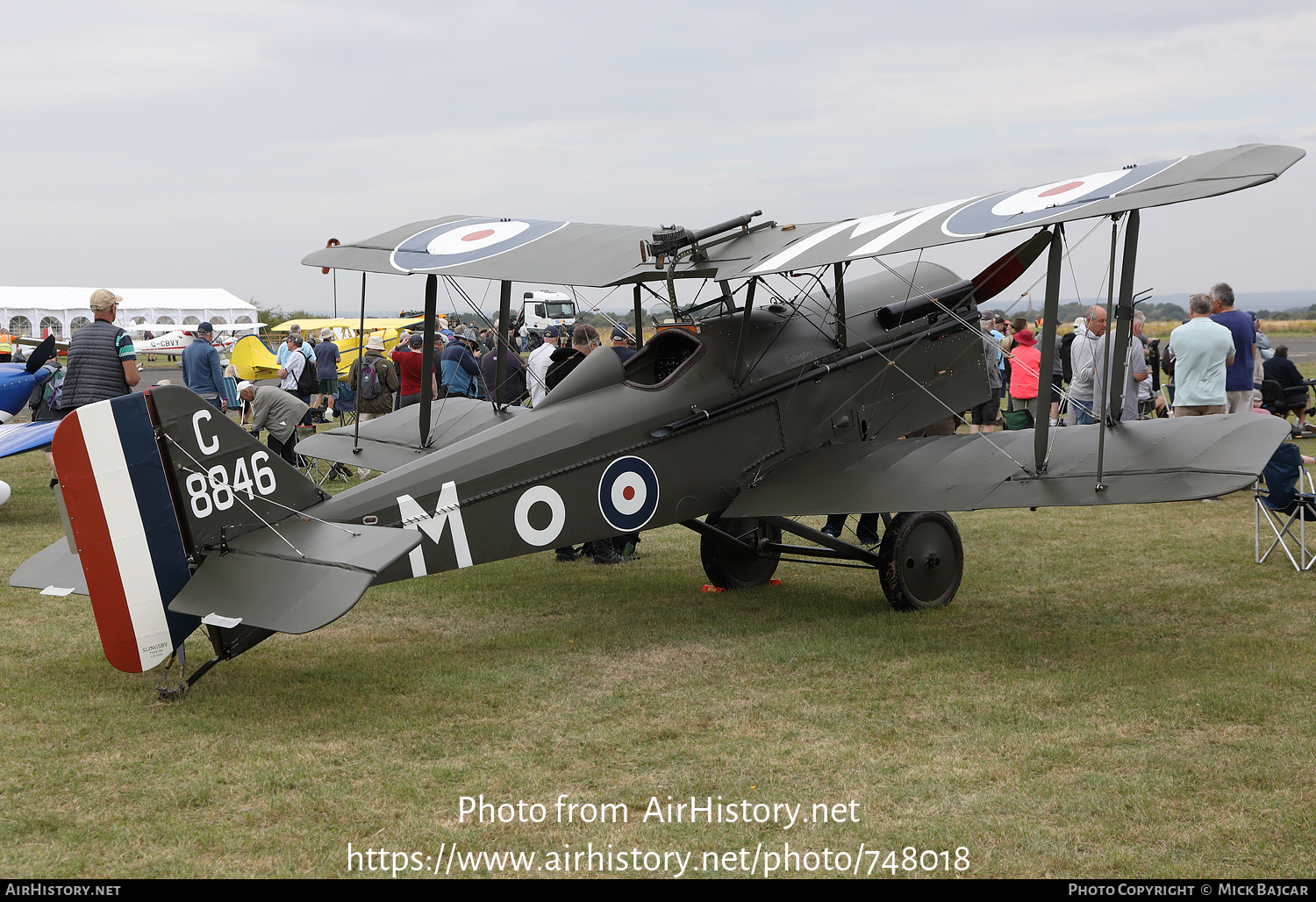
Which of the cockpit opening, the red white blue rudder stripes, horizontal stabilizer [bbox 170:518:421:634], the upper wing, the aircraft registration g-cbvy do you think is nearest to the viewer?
horizontal stabilizer [bbox 170:518:421:634]

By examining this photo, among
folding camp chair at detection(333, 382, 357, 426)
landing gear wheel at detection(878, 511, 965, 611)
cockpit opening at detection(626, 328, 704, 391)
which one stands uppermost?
cockpit opening at detection(626, 328, 704, 391)

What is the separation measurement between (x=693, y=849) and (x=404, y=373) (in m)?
10.1

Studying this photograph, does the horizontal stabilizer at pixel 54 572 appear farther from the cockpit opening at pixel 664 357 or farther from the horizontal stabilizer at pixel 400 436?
the cockpit opening at pixel 664 357

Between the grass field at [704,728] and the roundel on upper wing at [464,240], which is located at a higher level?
the roundel on upper wing at [464,240]

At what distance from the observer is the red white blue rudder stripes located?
4590 mm

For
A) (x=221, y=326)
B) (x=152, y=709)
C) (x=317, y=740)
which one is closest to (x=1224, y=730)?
(x=317, y=740)

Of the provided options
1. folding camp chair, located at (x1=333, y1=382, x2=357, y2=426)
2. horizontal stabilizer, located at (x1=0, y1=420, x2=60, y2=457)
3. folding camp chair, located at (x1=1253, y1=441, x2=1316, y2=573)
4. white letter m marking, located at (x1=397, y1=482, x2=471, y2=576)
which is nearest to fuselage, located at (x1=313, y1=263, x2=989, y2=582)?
white letter m marking, located at (x1=397, y1=482, x2=471, y2=576)

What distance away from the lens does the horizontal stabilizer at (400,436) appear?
800 cm

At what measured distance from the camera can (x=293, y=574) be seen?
4.69 metres

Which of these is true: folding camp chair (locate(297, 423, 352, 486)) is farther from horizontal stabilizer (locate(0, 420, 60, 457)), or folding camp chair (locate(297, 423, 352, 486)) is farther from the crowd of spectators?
the crowd of spectators

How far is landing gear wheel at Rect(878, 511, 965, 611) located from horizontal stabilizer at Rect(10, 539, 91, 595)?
4.54 m

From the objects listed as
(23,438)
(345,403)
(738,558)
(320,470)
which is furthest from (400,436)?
(345,403)

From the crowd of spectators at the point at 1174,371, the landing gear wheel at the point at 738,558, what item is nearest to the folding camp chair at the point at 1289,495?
the crowd of spectators at the point at 1174,371

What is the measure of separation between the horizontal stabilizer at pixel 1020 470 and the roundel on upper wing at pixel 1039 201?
4.60 ft
